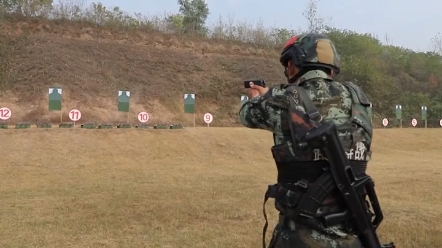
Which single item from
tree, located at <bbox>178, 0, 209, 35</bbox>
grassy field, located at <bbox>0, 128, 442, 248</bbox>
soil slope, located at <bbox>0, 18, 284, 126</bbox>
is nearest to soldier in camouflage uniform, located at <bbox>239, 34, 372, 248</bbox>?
grassy field, located at <bbox>0, 128, 442, 248</bbox>

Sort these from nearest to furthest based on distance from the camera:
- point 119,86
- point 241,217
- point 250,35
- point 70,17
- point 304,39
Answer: point 304,39
point 241,217
point 119,86
point 70,17
point 250,35

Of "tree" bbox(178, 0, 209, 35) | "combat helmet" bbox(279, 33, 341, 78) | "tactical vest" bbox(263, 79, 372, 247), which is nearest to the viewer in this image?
"tactical vest" bbox(263, 79, 372, 247)

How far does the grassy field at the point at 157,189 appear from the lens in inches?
191

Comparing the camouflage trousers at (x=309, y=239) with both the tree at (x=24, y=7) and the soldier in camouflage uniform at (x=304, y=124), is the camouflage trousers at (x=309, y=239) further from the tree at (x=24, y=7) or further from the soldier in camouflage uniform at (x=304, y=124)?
the tree at (x=24, y=7)

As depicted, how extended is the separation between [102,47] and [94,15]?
3114 millimetres

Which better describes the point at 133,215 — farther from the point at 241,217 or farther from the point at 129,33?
the point at 129,33

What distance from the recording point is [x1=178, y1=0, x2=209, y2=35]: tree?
33500mm

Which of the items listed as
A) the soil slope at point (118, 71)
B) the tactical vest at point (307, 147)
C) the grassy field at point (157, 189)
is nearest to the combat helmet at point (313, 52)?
the tactical vest at point (307, 147)

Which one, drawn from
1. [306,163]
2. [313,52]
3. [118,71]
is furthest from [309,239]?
[118,71]

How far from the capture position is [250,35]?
104ft

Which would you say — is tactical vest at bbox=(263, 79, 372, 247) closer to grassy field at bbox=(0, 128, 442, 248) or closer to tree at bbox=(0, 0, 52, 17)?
grassy field at bbox=(0, 128, 442, 248)

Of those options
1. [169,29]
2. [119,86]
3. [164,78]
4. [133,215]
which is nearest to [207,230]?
[133,215]

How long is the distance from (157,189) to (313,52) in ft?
20.4

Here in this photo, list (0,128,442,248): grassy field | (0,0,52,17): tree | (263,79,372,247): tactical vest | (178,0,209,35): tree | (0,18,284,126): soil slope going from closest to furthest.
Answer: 1. (263,79,372,247): tactical vest
2. (0,128,442,248): grassy field
3. (0,18,284,126): soil slope
4. (0,0,52,17): tree
5. (178,0,209,35): tree
